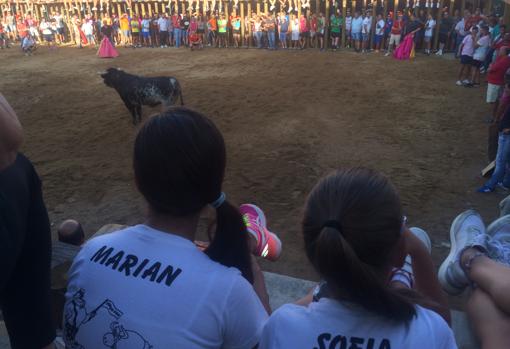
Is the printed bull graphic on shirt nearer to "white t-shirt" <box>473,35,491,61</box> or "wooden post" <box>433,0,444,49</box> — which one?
"white t-shirt" <box>473,35,491,61</box>

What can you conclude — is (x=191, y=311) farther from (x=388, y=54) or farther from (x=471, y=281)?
(x=388, y=54)

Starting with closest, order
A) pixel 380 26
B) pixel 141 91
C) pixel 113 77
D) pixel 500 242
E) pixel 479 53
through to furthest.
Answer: pixel 500 242 → pixel 141 91 → pixel 113 77 → pixel 479 53 → pixel 380 26

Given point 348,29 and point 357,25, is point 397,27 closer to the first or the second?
point 357,25

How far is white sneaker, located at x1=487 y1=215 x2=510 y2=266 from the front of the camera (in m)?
2.31

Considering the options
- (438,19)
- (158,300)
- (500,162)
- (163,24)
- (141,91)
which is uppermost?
(438,19)

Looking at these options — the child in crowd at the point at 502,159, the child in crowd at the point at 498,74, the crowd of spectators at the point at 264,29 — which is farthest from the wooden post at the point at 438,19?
the child in crowd at the point at 502,159

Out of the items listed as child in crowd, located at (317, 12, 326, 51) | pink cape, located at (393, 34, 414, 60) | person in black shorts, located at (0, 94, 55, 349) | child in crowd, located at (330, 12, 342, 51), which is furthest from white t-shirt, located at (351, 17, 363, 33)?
person in black shorts, located at (0, 94, 55, 349)

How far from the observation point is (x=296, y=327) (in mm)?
1242

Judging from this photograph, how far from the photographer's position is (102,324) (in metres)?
1.23

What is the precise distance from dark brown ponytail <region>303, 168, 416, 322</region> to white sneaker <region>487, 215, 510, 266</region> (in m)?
1.38

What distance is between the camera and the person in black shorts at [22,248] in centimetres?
146

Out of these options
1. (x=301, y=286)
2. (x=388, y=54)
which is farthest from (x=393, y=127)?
(x=388, y=54)

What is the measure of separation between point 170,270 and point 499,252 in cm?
196

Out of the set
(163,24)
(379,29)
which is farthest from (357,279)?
(163,24)
